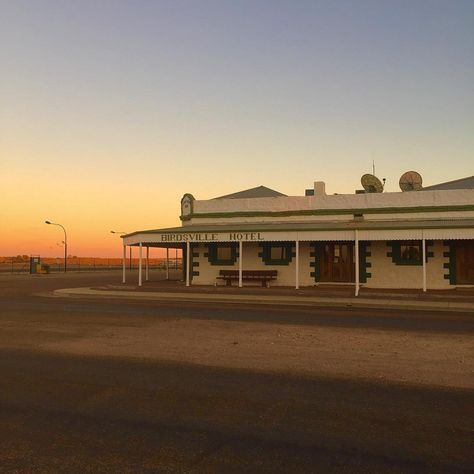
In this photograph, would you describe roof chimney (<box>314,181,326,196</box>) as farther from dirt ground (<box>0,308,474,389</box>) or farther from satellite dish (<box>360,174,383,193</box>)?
dirt ground (<box>0,308,474,389</box>)

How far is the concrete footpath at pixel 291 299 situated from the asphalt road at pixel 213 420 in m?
11.6

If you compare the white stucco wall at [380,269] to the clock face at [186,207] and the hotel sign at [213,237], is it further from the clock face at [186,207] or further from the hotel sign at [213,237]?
the clock face at [186,207]

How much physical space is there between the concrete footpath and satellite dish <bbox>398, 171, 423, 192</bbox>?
413 inches

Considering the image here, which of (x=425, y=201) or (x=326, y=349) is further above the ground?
(x=425, y=201)

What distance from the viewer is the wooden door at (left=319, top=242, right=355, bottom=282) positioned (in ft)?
81.9

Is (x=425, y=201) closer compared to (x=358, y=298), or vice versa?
(x=358, y=298)

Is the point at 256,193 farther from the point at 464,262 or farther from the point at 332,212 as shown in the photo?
the point at 464,262

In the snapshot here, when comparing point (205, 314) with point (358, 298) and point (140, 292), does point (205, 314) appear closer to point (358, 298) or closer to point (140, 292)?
point (358, 298)

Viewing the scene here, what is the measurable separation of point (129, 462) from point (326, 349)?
5.89 m

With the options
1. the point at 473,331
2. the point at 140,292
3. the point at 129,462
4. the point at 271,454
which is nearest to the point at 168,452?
the point at 129,462

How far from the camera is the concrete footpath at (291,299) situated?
1759cm

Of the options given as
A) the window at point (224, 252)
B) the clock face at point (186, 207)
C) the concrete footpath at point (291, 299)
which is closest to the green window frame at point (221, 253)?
the window at point (224, 252)

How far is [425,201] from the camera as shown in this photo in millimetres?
25062

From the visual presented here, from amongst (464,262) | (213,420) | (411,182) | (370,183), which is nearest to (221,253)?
(370,183)
